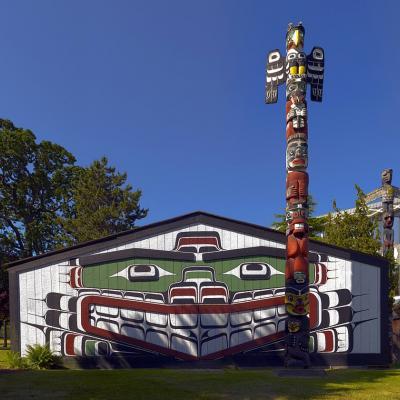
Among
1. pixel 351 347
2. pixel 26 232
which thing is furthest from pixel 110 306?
pixel 26 232

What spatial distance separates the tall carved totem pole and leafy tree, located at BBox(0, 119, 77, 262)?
87.9ft

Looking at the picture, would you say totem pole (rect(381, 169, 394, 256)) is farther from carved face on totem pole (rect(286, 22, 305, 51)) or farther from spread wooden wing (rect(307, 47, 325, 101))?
carved face on totem pole (rect(286, 22, 305, 51))

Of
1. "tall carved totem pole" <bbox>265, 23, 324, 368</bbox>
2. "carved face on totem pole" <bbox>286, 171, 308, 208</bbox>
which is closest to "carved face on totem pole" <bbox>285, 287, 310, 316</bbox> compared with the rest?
"tall carved totem pole" <bbox>265, 23, 324, 368</bbox>

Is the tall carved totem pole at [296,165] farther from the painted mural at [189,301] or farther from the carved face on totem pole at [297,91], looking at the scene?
the painted mural at [189,301]

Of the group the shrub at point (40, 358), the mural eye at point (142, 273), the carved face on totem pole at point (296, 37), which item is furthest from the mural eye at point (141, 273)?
the carved face on totem pole at point (296, 37)

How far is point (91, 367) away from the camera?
47.1 feet

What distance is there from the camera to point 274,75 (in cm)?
1477

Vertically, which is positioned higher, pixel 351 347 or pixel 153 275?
pixel 153 275

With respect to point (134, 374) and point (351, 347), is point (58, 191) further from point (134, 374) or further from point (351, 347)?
point (351, 347)

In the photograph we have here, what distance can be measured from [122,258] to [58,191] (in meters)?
24.3

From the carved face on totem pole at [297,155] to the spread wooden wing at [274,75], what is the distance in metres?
2.54

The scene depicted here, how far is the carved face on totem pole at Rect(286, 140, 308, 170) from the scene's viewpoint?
13.3 m

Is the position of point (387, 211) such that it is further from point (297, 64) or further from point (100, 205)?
point (100, 205)

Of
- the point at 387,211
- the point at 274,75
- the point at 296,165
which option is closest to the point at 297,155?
the point at 296,165
